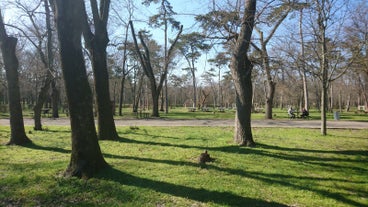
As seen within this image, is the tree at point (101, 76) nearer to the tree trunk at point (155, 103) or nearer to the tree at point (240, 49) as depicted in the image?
the tree at point (240, 49)

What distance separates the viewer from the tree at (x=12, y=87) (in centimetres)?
930

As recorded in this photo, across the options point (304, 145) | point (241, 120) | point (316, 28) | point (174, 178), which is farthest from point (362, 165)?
point (316, 28)

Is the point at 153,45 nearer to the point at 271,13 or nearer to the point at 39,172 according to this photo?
the point at 271,13

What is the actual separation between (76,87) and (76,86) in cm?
2

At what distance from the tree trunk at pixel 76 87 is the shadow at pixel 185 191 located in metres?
A: 0.50

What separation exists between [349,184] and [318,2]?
8.36 metres

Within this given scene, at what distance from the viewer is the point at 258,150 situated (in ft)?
27.1

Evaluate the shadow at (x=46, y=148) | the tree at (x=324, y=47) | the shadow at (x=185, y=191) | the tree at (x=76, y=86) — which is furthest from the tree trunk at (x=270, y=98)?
the tree at (x=76, y=86)

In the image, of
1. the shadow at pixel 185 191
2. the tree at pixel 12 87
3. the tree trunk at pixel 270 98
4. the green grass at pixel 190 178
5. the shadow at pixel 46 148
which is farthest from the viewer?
the tree trunk at pixel 270 98

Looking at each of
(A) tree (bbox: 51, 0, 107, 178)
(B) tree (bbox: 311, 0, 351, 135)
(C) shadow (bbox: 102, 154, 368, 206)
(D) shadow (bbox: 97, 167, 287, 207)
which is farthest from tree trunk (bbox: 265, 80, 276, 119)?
(A) tree (bbox: 51, 0, 107, 178)

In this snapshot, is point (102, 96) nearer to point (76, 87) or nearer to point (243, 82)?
point (76, 87)

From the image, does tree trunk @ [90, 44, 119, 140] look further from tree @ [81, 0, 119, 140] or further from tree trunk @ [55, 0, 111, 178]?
tree trunk @ [55, 0, 111, 178]

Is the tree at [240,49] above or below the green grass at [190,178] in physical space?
above

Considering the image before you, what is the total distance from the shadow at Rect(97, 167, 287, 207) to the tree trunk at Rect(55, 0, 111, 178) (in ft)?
1.63
